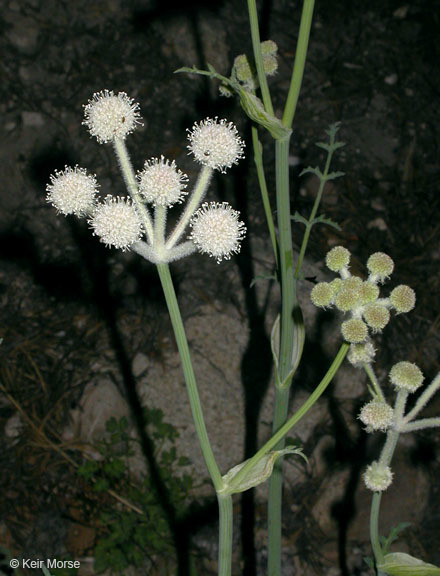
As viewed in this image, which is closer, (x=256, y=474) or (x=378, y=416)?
(x=256, y=474)

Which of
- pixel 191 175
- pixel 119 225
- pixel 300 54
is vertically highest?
pixel 191 175

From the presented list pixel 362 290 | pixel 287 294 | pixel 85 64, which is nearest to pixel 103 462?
pixel 287 294

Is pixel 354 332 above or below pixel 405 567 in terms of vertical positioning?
above

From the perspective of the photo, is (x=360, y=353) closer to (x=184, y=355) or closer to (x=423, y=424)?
(x=423, y=424)

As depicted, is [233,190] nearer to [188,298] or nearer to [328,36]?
[188,298]

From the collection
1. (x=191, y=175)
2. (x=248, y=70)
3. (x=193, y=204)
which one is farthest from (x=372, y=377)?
(x=191, y=175)

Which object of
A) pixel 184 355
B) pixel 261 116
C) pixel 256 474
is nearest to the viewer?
pixel 184 355

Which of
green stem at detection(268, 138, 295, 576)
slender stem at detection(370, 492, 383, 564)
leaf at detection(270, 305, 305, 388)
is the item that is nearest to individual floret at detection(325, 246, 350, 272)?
green stem at detection(268, 138, 295, 576)
